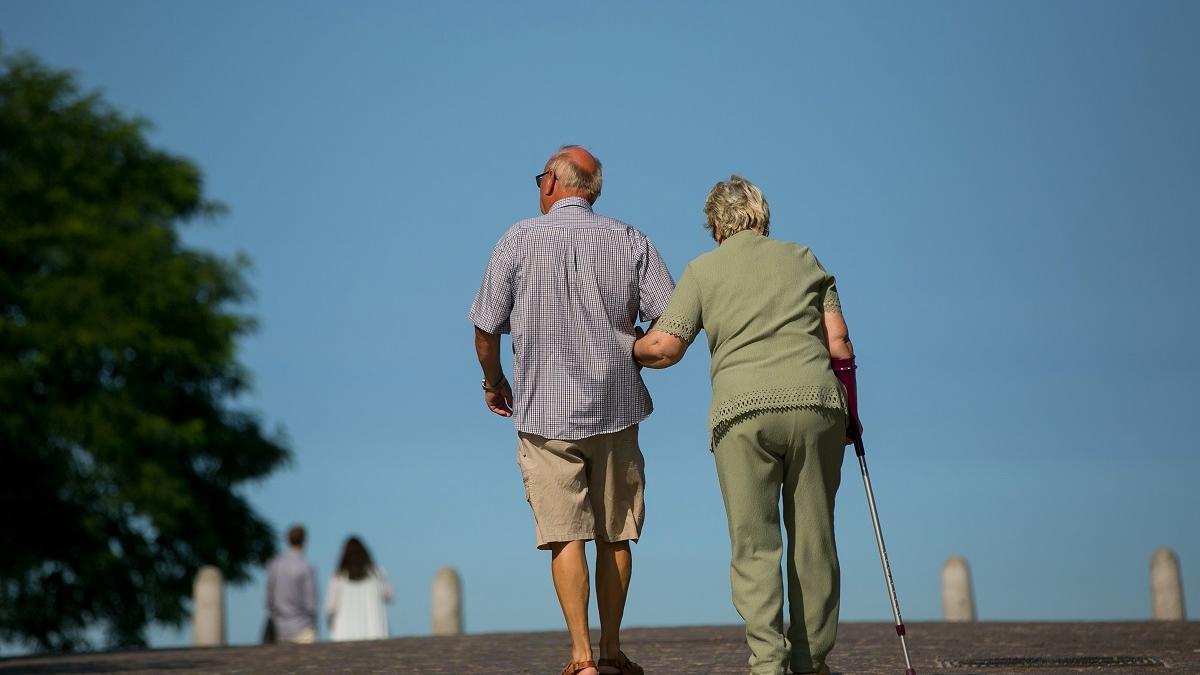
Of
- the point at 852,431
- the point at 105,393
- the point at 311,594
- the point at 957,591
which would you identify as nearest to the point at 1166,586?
the point at 957,591

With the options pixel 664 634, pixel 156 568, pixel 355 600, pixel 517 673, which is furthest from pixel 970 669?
pixel 156 568

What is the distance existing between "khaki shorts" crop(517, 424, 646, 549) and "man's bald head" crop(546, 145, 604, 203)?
3.68 feet

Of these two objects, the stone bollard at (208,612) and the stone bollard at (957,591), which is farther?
the stone bollard at (208,612)

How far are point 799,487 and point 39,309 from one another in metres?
27.6

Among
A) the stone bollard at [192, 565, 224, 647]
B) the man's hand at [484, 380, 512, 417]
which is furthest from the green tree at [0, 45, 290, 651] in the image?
the man's hand at [484, 380, 512, 417]

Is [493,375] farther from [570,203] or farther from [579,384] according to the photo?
[570,203]

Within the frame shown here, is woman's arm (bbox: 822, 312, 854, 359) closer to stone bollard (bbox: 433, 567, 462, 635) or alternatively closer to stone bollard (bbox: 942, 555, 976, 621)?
stone bollard (bbox: 942, 555, 976, 621)

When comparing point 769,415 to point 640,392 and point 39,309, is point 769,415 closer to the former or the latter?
point 640,392

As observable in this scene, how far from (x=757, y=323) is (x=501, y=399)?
1467mm

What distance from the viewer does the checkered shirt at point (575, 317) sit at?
7.33m

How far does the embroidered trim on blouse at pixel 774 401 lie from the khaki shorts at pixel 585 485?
772 millimetres

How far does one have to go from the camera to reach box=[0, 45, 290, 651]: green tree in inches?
1239

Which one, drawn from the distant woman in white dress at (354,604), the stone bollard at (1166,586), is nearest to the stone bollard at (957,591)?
the stone bollard at (1166,586)

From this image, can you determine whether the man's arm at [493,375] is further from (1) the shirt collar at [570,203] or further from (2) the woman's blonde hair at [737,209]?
(2) the woman's blonde hair at [737,209]
